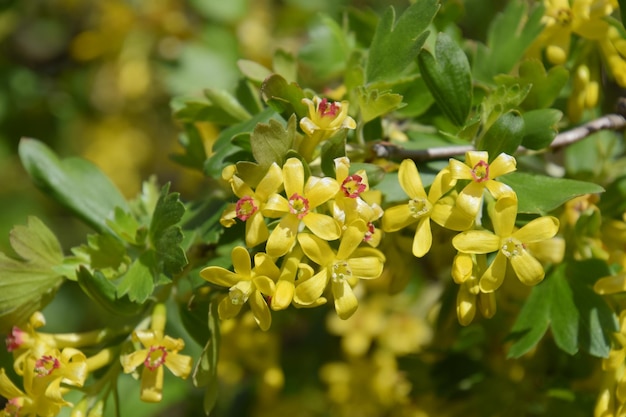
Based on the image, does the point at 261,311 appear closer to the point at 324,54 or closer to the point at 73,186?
the point at 73,186

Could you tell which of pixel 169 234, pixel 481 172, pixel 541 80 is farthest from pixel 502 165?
pixel 169 234

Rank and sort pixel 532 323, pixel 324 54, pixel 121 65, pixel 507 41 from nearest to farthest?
pixel 532 323
pixel 507 41
pixel 324 54
pixel 121 65

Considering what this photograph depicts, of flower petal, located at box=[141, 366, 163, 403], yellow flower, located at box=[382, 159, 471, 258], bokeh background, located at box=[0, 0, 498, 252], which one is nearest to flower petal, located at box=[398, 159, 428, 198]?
yellow flower, located at box=[382, 159, 471, 258]

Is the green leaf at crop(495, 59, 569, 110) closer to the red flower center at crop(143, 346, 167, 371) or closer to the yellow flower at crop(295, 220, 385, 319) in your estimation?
the yellow flower at crop(295, 220, 385, 319)

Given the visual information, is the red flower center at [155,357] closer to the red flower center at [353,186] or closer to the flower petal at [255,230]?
the flower petal at [255,230]

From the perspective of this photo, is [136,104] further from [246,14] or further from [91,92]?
[246,14]

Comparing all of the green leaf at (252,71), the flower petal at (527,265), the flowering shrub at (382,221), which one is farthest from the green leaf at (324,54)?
the flower petal at (527,265)
